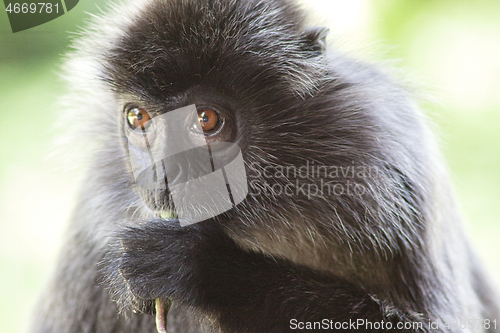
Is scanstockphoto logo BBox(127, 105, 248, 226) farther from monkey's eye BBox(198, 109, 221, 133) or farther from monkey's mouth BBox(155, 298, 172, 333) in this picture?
monkey's mouth BBox(155, 298, 172, 333)

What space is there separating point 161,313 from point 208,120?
1.92 feet

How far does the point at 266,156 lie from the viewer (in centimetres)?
147

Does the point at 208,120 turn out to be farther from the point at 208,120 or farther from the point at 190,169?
the point at 190,169

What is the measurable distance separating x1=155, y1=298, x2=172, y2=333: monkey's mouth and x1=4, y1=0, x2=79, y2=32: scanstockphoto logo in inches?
46.4

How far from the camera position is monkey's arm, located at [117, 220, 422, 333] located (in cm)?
138

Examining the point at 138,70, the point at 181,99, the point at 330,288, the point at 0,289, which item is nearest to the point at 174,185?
the point at 181,99

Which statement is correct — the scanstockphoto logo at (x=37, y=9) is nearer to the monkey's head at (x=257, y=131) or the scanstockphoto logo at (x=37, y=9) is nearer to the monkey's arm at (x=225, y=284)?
the monkey's head at (x=257, y=131)

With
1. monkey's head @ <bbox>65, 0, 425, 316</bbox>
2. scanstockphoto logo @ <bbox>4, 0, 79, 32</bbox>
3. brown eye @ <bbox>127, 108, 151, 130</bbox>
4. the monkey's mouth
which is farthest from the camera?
scanstockphoto logo @ <bbox>4, 0, 79, 32</bbox>

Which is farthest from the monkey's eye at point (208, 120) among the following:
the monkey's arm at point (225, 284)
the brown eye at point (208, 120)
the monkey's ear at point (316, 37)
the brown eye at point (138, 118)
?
the monkey's ear at point (316, 37)

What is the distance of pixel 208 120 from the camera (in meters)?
1.42

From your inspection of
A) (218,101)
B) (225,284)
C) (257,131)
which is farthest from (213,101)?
(225,284)

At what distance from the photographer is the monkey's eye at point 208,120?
142 centimetres

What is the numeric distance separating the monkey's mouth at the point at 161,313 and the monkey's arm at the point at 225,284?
38 millimetres

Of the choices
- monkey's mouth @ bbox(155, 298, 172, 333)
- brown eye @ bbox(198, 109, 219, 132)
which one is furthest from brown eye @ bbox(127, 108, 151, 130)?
monkey's mouth @ bbox(155, 298, 172, 333)
